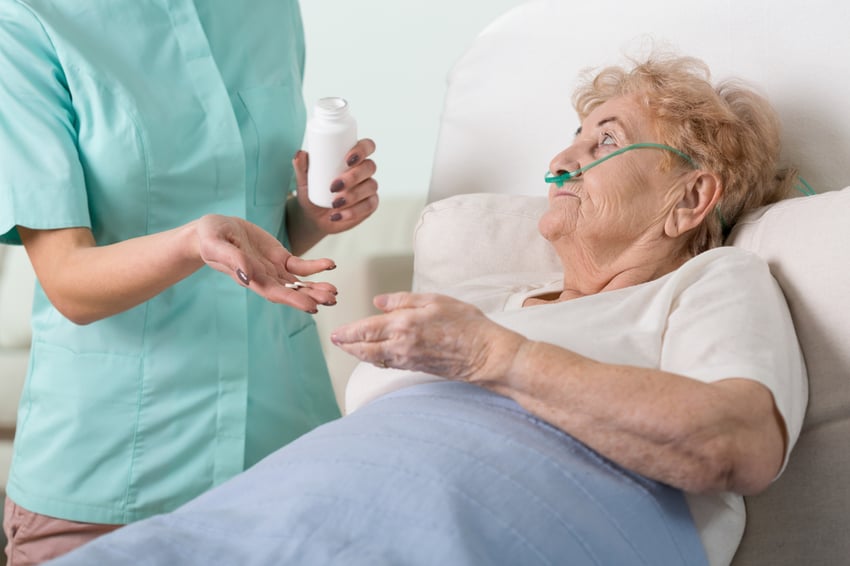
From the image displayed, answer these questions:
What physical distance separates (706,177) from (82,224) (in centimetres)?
87

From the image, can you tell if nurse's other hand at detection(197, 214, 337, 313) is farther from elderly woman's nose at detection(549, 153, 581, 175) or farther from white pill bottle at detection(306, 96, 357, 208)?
elderly woman's nose at detection(549, 153, 581, 175)

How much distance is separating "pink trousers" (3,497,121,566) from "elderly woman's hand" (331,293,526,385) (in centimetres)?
58

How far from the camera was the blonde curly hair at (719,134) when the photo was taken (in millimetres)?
1388

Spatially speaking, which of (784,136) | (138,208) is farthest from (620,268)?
(138,208)

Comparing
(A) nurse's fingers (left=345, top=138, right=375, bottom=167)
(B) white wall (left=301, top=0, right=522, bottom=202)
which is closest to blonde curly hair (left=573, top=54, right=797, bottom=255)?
(A) nurse's fingers (left=345, top=138, right=375, bottom=167)

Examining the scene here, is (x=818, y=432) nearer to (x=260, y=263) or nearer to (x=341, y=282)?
(x=260, y=263)

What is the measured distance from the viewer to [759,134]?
142 centimetres

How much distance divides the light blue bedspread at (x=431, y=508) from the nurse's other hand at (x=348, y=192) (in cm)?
42

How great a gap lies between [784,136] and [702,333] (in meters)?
0.52

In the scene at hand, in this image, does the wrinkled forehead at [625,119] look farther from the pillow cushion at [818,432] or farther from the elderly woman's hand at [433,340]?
the elderly woman's hand at [433,340]

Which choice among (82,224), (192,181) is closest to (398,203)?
(192,181)

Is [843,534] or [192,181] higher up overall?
[192,181]

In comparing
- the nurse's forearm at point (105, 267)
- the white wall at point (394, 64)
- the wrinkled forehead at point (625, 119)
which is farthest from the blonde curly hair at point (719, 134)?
the white wall at point (394, 64)

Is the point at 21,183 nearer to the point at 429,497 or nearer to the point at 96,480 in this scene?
the point at 96,480
